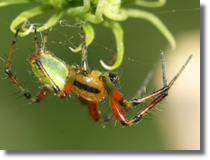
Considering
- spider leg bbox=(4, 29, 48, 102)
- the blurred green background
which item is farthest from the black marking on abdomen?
the blurred green background

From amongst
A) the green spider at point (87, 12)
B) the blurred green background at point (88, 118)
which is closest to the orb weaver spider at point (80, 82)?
the green spider at point (87, 12)

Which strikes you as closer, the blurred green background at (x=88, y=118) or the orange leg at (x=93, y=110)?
the orange leg at (x=93, y=110)

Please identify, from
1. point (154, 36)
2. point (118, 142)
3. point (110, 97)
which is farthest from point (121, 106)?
point (118, 142)

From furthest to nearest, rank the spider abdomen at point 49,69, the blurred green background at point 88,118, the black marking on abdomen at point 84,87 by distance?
the blurred green background at point 88,118, the black marking on abdomen at point 84,87, the spider abdomen at point 49,69

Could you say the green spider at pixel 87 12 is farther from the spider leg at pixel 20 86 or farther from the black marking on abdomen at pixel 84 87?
A: the black marking on abdomen at pixel 84 87

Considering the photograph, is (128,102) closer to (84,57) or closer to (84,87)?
(84,87)

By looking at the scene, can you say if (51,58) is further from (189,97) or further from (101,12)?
(189,97)

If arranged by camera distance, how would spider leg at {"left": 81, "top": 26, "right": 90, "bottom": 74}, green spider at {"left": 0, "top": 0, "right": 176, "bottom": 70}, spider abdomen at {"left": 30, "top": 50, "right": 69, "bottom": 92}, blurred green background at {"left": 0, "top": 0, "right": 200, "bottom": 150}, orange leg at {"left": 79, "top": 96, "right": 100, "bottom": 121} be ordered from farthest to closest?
blurred green background at {"left": 0, "top": 0, "right": 200, "bottom": 150} < orange leg at {"left": 79, "top": 96, "right": 100, "bottom": 121} < spider abdomen at {"left": 30, "top": 50, "right": 69, "bottom": 92} < spider leg at {"left": 81, "top": 26, "right": 90, "bottom": 74} < green spider at {"left": 0, "top": 0, "right": 176, "bottom": 70}

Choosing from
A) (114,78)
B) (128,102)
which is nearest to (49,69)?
(114,78)

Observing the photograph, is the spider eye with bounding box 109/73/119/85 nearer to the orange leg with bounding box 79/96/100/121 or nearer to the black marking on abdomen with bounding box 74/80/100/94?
the black marking on abdomen with bounding box 74/80/100/94

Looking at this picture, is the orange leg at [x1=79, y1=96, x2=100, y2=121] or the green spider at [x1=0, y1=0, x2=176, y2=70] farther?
the orange leg at [x1=79, y1=96, x2=100, y2=121]
